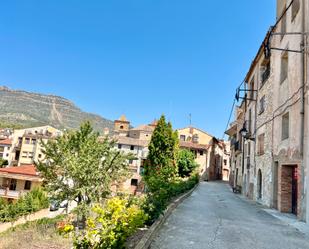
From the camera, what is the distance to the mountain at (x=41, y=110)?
416 feet

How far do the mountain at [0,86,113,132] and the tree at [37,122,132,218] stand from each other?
4237 inches

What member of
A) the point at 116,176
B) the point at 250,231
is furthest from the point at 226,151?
the point at 250,231

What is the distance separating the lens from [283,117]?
1387 centimetres

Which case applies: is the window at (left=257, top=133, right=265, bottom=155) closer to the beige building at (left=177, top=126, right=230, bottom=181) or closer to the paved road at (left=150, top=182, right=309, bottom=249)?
the paved road at (left=150, top=182, right=309, bottom=249)

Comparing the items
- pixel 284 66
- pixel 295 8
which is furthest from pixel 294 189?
pixel 295 8

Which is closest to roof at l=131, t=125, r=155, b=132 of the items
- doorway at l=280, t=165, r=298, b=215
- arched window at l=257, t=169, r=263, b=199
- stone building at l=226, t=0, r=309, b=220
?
stone building at l=226, t=0, r=309, b=220

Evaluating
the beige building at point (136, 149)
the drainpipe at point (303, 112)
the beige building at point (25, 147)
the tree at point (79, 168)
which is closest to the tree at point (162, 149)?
the beige building at point (136, 149)

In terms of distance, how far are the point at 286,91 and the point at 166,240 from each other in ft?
32.2

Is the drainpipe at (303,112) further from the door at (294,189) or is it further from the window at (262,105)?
the window at (262,105)

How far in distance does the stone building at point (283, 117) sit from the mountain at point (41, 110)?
351ft

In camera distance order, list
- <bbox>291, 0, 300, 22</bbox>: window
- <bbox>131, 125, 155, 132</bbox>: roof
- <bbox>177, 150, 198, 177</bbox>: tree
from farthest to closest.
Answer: <bbox>131, 125, 155, 132</bbox>: roof < <bbox>177, 150, 198, 177</bbox>: tree < <bbox>291, 0, 300, 22</bbox>: window

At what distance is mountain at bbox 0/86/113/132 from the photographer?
126688mm

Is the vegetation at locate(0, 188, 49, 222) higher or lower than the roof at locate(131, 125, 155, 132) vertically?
lower

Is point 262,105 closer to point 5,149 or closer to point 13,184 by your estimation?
point 13,184
